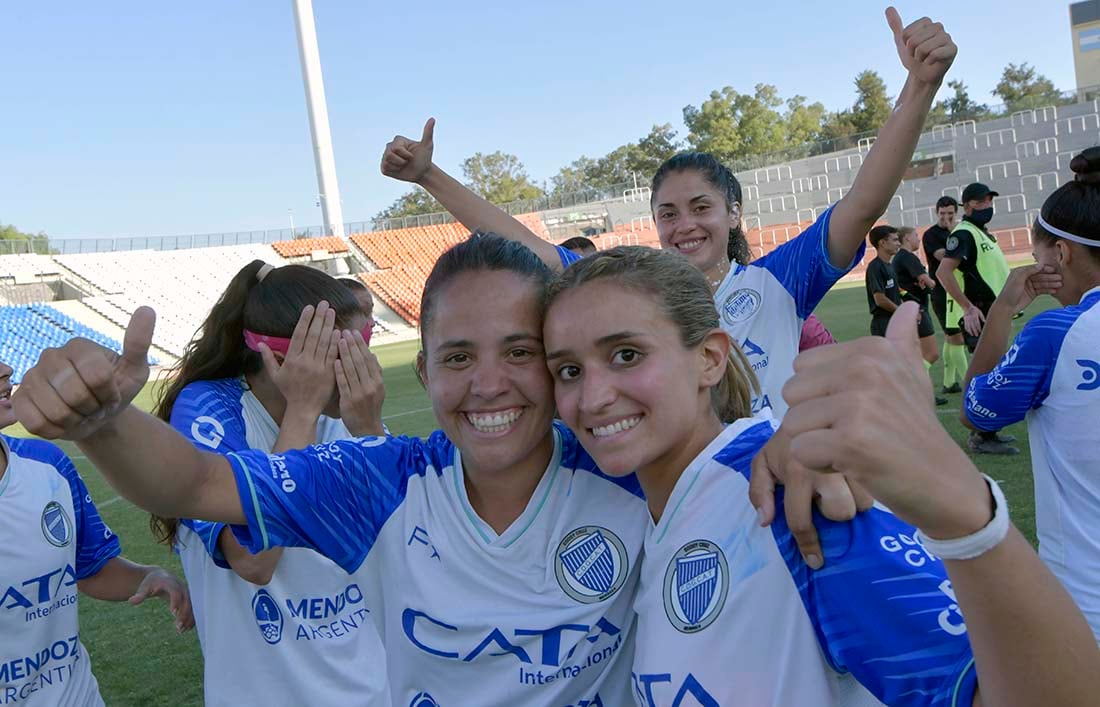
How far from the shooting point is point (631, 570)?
1739mm

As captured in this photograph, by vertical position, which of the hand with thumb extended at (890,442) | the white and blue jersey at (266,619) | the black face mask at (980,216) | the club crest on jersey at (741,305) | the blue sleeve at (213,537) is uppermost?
the hand with thumb extended at (890,442)

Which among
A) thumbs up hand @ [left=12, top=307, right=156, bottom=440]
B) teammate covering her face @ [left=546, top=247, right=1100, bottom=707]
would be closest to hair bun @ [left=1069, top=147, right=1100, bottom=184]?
teammate covering her face @ [left=546, top=247, right=1100, bottom=707]

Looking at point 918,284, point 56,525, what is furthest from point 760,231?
point 56,525

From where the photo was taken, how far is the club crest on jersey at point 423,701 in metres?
1.80

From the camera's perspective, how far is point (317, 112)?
4803 centimetres

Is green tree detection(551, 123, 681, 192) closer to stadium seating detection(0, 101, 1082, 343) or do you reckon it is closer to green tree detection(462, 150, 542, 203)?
green tree detection(462, 150, 542, 203)

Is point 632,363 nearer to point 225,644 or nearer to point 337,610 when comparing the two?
point 337,610

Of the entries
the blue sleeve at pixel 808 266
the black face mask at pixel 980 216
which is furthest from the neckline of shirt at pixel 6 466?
the black face mask at pixel 980 216

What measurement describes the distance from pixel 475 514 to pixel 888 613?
94 centimetres

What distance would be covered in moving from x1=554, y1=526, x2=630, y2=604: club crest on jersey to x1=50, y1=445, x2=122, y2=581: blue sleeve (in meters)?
1.98

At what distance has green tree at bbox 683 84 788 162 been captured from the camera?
218ft

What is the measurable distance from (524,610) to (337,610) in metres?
1.01

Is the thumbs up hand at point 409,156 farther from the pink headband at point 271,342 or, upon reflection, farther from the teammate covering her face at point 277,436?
the pink headband at point 271,342

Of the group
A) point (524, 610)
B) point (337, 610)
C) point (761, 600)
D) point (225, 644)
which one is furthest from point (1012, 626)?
point (225, 644)
